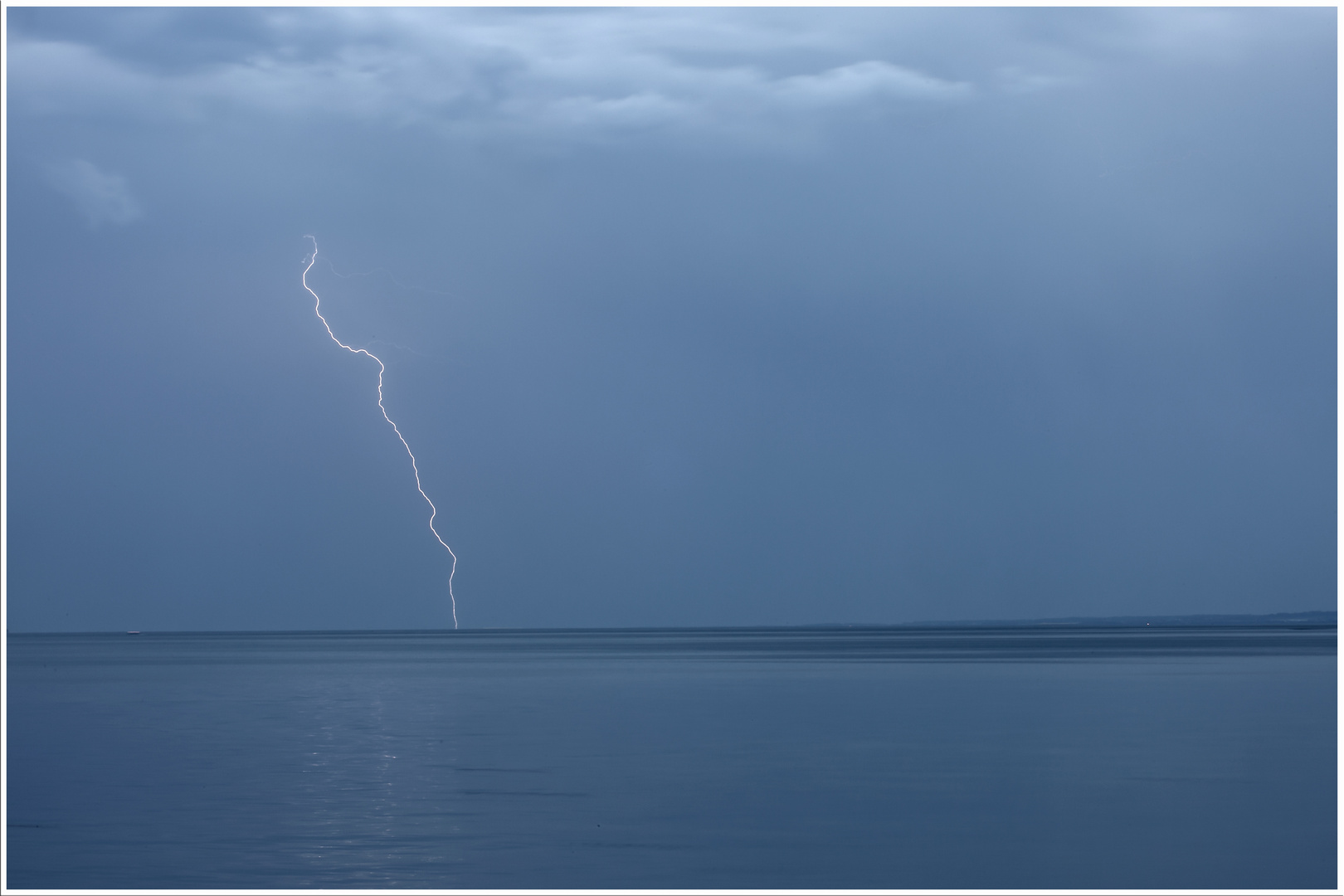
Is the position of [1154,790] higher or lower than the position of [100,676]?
lower

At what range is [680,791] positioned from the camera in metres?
18.6

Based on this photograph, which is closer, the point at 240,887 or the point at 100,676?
the point at 240,887

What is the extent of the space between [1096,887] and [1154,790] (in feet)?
19.8

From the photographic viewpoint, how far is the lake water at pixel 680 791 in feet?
44.7

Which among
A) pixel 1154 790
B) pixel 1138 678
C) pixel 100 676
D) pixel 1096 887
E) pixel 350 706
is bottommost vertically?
pixel 1096 887

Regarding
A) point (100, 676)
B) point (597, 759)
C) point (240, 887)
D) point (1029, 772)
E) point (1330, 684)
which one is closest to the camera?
point (240, 887)

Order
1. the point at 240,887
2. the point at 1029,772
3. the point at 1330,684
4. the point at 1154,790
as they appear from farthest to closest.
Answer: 1. the point at 1330,684
2. the point at 1029,772
3. the point at 1154,790
4. the point at 240,887

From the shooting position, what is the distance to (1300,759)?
21.6 m

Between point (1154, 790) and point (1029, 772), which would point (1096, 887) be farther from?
point (1029, 772)

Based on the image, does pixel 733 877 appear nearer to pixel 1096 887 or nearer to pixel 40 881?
pixel 1096 887

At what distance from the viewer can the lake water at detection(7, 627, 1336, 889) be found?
13609 millimetres

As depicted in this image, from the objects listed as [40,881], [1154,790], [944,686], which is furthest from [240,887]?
[944,686]

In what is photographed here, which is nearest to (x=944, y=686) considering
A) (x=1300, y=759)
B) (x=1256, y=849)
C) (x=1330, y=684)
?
(x=1330, y=684)

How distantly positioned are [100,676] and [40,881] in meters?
46.4
